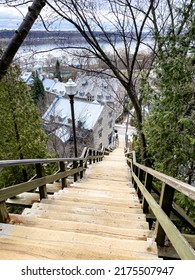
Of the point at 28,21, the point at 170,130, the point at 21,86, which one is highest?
the point at 21,86

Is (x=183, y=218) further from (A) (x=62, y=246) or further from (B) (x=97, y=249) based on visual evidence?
(A) (x=62, y=246)

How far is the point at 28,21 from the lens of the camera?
6.71 feet

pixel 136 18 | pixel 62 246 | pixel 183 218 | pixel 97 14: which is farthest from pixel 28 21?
pixel 136 18

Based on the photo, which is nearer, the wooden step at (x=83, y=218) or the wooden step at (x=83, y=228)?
the wooden step at (x=83, y=228)

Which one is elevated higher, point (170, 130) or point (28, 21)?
point (28, 21)

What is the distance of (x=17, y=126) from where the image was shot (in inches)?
419

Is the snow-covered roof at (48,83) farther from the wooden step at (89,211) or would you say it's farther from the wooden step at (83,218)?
the wooden step at (83,218)

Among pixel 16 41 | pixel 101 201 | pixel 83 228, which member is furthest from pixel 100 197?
pixel 16 41

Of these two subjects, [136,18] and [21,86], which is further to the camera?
[21,86]

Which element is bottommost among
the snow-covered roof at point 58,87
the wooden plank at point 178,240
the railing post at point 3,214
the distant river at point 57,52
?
the railing post at point 3,214

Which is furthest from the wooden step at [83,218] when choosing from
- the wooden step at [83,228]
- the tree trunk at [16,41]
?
the tree trunk at [16,41]

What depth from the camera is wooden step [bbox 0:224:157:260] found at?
69.5 inches

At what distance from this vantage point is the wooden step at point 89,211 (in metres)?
2.95
